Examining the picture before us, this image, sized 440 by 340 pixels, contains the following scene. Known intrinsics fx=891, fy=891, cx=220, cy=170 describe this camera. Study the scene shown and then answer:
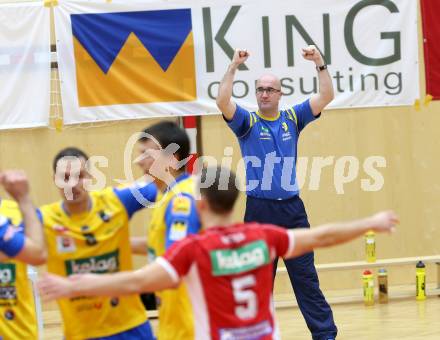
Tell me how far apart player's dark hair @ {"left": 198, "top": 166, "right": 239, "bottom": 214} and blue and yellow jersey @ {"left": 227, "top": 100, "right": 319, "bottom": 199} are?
3719 mm

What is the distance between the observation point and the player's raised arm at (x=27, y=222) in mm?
3812

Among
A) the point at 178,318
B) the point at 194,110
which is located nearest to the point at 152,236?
the point at 178,318

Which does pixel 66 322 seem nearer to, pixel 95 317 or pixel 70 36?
pixel 95 317

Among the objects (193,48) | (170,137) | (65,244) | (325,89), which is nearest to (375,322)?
(325,89)

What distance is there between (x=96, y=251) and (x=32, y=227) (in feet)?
1.42

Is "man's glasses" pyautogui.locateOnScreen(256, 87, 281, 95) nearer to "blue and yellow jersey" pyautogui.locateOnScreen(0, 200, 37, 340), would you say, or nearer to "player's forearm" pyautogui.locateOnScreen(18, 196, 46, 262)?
"blue and yellow jersey" pyautogui.locateOnScreen(0, 200, 37, 340)

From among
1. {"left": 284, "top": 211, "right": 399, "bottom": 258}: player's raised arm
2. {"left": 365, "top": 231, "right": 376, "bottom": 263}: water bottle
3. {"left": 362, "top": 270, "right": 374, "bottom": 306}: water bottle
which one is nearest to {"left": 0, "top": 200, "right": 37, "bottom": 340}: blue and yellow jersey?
{"left": 284, "top": 211, "right": 399, "bottom": 258}: player's raised arm

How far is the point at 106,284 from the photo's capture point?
336cm

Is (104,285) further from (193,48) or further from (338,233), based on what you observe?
(193,48)

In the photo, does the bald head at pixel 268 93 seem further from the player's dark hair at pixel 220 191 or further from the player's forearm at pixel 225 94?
the player's dark hair at pixel 220 191

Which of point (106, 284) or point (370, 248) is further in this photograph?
point (370, 248)

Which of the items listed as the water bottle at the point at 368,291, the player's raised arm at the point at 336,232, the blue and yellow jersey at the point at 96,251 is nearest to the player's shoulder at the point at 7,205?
the blue and yellow jersey at the point at 96,251

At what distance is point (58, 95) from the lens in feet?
31.8

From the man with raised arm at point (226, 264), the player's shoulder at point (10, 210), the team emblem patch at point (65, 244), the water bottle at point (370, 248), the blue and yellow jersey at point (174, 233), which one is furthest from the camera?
the water bottle at point (370, 248)
